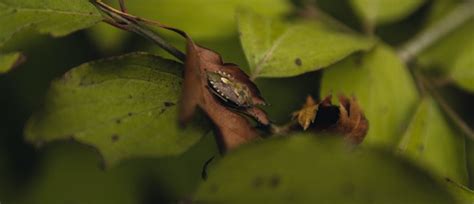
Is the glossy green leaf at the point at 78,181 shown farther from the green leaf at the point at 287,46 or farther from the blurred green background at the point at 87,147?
the green leaf at the point at 287,46

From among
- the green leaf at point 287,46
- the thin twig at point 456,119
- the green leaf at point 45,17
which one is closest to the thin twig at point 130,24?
the green leaf at point 45,17

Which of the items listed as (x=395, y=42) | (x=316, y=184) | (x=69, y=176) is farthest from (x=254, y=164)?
(x=395, y=42)

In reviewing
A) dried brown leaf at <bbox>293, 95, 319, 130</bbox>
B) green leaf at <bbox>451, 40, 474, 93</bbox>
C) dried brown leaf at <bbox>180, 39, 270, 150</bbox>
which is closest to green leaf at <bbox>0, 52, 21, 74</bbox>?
dried brown leaf at <bbox>180, 39, 270, 150</bbox>

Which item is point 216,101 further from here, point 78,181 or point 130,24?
point 78,181

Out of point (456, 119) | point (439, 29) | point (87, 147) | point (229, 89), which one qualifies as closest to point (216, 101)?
point (229, 89)

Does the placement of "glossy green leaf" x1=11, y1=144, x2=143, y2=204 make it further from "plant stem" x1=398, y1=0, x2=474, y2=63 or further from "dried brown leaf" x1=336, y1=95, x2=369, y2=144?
"plant stem" x1=398, y1=0, x2=474, y2=63
